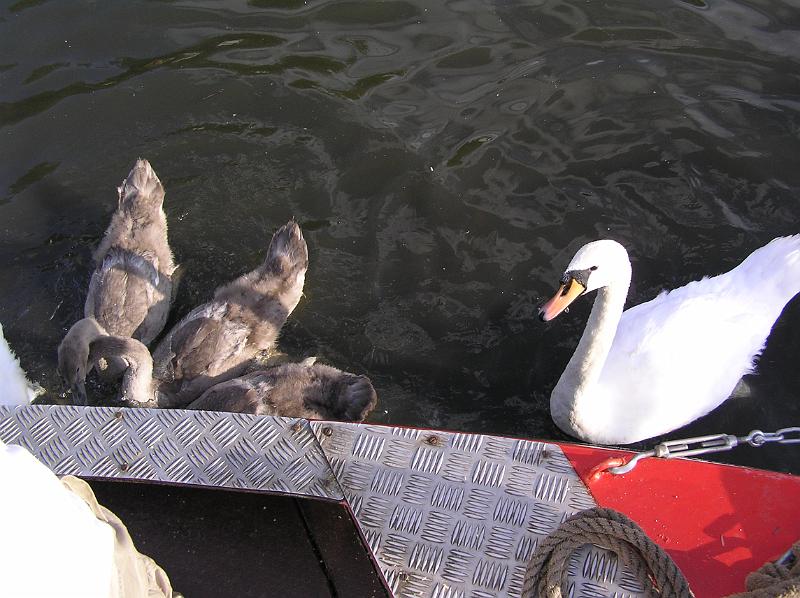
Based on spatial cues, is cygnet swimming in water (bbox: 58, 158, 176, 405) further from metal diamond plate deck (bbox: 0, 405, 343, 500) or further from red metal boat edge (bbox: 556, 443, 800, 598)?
red metal boat edge (bbox: 556, 443, 800, 598)

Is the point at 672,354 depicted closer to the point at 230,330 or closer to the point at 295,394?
the point at 295,394

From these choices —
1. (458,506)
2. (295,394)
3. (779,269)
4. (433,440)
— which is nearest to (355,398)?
(295,394)

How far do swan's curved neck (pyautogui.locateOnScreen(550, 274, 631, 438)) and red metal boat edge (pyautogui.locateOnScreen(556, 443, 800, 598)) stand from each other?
69cm

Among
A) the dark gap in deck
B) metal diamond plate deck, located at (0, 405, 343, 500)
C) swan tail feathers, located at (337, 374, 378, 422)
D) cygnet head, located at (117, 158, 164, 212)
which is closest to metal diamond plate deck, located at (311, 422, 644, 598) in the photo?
metal diamond plate deck, located at (0, 405, 343, 500)

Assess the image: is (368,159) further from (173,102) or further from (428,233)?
(173,102)

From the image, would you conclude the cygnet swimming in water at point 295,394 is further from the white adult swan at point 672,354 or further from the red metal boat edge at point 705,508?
the red metal boat edge at point 705,508

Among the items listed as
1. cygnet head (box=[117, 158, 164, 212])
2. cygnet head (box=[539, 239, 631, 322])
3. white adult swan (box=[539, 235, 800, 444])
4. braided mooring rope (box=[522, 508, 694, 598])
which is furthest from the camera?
cygnet head (box=[117, 158, 164, 212])

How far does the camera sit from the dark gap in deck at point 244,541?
4.04 m

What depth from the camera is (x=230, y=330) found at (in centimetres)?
580

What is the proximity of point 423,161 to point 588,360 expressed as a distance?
9.09ft

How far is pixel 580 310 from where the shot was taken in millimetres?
6094

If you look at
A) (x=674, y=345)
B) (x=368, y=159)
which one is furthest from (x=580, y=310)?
(x=368, y=159)

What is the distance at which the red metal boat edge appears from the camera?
387 centimetres

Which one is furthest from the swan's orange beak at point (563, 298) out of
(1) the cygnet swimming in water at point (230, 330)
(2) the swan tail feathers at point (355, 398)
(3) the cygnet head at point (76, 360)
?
(3) the cygnet head at point (76, 360)
